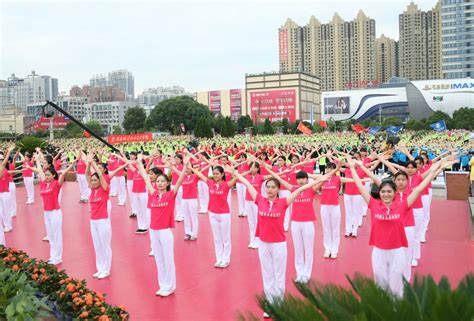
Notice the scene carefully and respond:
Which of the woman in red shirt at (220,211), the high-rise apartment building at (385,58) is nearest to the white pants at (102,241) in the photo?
the woman in red shirt at (220,211)

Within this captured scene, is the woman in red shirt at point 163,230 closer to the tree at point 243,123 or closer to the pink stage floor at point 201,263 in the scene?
the pink stage floor at point 201,263

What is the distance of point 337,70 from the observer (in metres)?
112

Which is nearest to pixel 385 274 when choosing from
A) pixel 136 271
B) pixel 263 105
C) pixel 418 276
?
pixel 418 276

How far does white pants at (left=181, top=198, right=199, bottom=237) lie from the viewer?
892 cm

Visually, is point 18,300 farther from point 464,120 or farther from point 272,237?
point 464,120

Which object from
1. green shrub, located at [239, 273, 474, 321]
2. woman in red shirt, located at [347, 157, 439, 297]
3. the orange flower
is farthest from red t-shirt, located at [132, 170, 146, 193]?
green shrub, located at [239, 273, 474, 321]

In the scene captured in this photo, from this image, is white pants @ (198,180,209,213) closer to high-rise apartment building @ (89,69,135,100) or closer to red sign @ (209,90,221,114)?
red sign @ (209,90,221,114)

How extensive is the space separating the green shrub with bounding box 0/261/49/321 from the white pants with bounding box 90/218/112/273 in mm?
1456

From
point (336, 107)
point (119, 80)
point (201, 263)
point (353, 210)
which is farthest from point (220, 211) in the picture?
point (119, 80)

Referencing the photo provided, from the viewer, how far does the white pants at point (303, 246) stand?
20.4 ft

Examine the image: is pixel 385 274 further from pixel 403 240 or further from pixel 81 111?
pixel 81 111

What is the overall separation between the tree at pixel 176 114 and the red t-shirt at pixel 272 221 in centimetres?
5097

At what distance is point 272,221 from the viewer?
16.9 ft

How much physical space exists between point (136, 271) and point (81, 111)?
4192 inches
